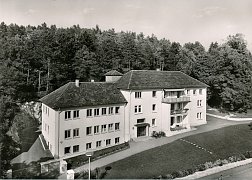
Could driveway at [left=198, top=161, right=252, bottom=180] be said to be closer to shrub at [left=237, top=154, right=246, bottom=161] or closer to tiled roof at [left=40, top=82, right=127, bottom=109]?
shrub at [left=237, top=154, right=246, bottom=161]

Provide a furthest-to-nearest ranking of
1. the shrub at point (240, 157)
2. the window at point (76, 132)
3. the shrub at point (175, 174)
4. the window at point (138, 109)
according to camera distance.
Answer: the window at point (138, 109), the window at point (76, 132), the shrub at point (240, 157), the shrub at point (175, 174)

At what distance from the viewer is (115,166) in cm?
2986

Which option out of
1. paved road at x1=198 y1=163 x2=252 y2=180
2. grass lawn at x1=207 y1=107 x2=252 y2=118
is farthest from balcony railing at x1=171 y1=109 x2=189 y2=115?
grass lawn at x1=207 y1=107 x2=252 y2=118

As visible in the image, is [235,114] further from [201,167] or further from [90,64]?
[90,64]

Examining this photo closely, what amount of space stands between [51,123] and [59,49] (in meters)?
24.8

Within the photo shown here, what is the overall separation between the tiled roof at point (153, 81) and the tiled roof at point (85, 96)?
2326mm

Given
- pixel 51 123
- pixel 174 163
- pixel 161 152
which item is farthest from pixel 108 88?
pixel 174 163

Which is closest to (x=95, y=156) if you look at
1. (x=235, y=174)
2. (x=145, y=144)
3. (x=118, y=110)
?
(x=145, y=144)

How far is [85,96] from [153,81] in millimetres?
13120

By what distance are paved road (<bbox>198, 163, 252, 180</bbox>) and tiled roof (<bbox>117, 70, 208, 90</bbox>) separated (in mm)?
17279

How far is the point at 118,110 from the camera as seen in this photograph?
39000 millimetres

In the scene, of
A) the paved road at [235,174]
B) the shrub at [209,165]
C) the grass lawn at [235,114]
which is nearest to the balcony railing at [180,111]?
the shrub at [209,165]

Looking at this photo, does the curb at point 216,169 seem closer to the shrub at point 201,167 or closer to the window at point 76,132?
the shrub at point 201,167

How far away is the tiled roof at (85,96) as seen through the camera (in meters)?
34.2
